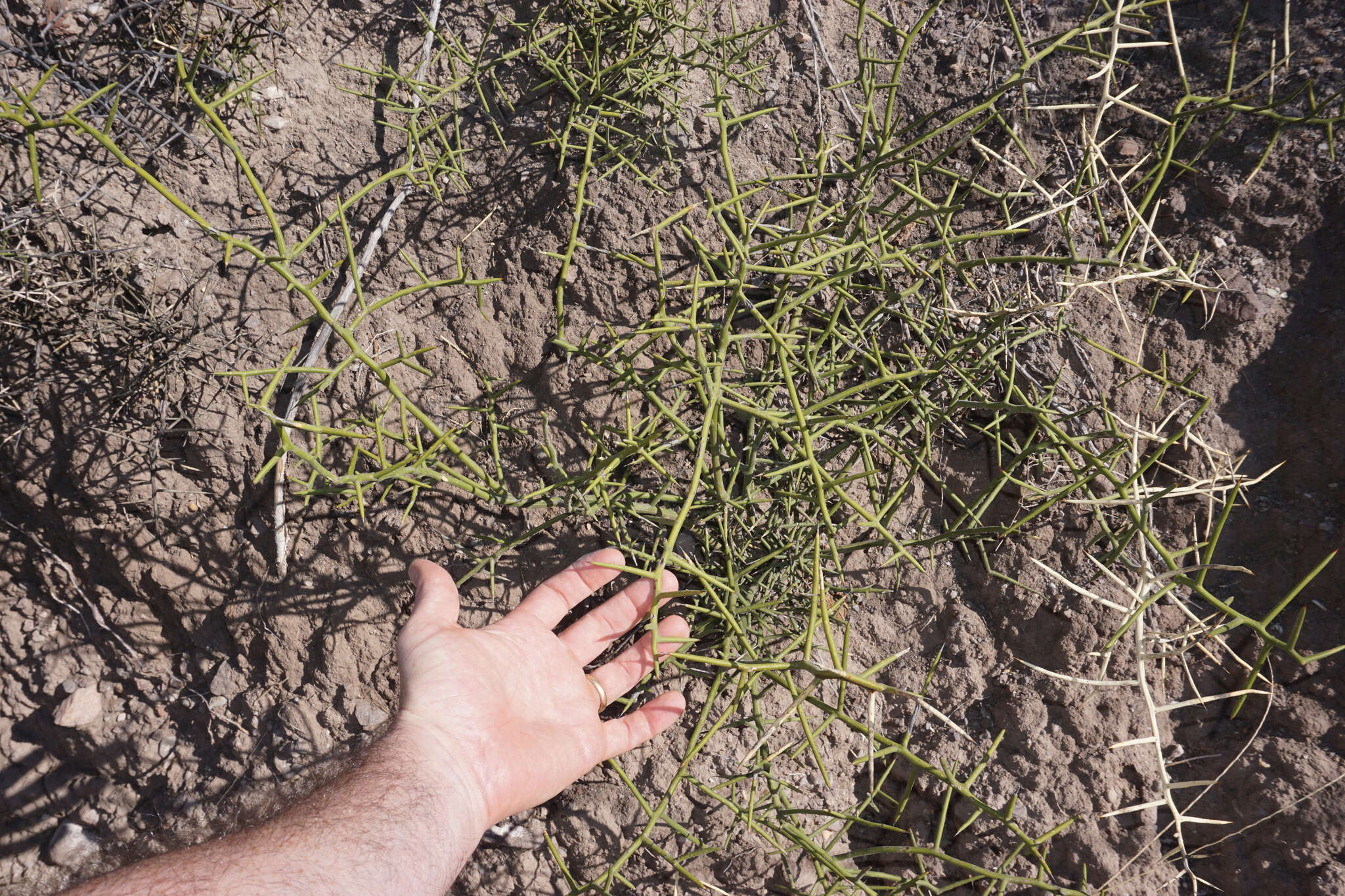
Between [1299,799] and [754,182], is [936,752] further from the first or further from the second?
[754,182]

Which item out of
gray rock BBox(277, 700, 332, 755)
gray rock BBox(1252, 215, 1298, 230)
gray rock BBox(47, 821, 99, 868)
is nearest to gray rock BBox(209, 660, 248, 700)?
gray rock BBox(277, 700, 332, 755)

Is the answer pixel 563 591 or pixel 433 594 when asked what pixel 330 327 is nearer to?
pixel 433 594

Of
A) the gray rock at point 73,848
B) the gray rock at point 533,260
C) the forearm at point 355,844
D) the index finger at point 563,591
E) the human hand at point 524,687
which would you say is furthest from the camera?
the gray rock at point 73,848

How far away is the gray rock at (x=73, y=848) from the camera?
154cm

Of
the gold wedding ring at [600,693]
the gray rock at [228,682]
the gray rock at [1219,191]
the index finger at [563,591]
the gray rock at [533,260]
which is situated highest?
the gray rock at [533,260]

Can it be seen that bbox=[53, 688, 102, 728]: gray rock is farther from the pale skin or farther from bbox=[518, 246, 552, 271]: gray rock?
bbox=[518, 246, 552, 271]: gray rock

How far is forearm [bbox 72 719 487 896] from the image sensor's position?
41.8 inches

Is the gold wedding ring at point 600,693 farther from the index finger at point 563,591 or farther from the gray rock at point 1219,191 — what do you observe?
the gray rock at point 1219,191

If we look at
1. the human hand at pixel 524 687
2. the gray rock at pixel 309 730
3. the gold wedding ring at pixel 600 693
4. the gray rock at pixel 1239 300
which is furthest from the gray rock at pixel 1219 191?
the gray rock at pixel 309 730

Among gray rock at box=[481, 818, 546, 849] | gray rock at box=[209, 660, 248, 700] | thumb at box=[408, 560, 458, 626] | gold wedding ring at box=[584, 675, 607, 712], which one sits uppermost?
thumb at box=[408, 560, 458, 626]

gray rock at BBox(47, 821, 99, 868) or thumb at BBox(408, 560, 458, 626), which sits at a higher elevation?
thumb at BBox(408, 560, 458, 626)

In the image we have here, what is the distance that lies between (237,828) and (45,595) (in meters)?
0.69

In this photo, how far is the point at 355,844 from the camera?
1090 mm

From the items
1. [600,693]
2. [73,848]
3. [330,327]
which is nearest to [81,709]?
[73,848]
